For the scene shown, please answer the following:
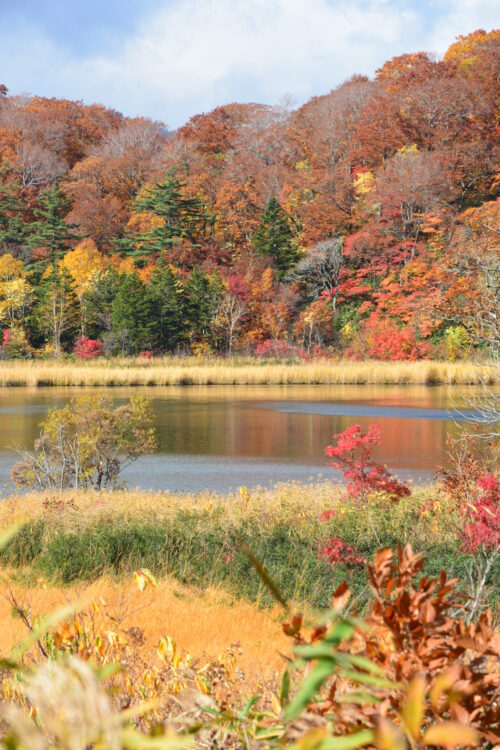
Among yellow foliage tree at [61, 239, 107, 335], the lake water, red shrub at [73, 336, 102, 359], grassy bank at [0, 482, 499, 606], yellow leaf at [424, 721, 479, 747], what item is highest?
yellow foliage tree at [61, 239, 107, 335]

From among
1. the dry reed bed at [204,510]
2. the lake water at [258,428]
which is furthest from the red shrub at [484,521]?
the lake water at [258,428]

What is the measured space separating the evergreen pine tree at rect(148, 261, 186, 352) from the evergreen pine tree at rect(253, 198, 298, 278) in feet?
18.5

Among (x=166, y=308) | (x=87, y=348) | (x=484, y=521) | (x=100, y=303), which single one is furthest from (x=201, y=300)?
(x=484, y=521)

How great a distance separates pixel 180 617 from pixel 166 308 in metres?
37.8

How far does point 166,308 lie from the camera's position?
42.5 metres

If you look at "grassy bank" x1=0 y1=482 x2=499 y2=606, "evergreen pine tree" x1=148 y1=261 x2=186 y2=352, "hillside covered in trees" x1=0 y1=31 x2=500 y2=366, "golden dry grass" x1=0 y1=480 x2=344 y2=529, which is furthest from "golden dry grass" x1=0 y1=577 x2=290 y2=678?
"evergreen pine tree" x1=148 y1=261 x2=186 y2=352

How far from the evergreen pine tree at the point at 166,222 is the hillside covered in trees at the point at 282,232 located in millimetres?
123

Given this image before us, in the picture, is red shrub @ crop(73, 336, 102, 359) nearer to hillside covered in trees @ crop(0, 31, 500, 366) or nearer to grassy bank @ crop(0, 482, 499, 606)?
hillside covered in trees @ crop(0, 31, 500, 366)

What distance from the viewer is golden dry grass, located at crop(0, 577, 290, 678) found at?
4.38 meters

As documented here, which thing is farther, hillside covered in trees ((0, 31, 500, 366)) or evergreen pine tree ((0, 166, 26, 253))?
evergreen pine tree ((0, 166, 26, 253))

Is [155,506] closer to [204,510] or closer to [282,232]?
[204,510]

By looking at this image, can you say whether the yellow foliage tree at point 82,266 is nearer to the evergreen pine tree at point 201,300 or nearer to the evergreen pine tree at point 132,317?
the evergreen pine tree at point 132,317

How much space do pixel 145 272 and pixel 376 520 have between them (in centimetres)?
3957

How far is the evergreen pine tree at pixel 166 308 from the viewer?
139 feet
